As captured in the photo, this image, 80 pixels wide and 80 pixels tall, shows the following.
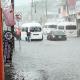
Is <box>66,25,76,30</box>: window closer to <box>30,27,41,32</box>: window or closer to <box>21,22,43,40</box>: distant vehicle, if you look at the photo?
<box>21,22,43,40</box>: distant vehicle

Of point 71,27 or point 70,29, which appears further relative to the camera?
point 71,27

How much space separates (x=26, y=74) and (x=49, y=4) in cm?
10391

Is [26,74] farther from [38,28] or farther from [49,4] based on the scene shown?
[49,4]

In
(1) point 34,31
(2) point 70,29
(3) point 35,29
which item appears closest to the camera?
(1) point 34,31

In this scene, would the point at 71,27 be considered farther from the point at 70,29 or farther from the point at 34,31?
the point at 34,31

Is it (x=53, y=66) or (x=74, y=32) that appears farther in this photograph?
(x=74, y=32)

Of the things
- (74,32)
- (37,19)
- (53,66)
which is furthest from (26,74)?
(37,19)

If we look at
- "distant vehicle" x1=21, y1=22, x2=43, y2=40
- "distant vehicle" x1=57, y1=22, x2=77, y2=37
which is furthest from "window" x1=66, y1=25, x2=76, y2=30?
"distant vehicle" x1=21, y1=22, x2=43, y2=40

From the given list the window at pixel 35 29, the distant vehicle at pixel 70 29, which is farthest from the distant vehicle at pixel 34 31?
the distant vehicle at pixel 70 29

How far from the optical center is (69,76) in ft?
50.4

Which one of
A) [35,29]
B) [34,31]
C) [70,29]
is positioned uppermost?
[35,29]

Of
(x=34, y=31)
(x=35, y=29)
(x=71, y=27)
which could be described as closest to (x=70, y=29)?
(x=71, y=27)

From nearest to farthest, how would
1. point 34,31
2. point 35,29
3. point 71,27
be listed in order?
point 34,31
point 35,29
point 71,27

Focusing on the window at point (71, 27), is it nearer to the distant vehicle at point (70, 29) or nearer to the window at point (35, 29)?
the distant vehicle at point (70, 29)
